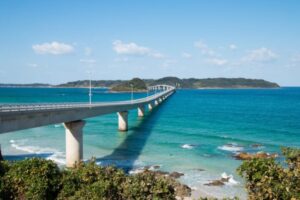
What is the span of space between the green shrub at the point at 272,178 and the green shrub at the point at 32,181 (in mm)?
10077

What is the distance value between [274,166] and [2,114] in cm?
2272

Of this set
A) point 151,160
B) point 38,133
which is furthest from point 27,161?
point 38,133

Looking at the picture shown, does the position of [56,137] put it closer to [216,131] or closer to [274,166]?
[216,131]

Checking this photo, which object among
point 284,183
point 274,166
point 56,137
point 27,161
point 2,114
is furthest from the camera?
point 56,137

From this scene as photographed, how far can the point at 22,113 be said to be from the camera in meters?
34.5

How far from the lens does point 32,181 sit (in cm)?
2009

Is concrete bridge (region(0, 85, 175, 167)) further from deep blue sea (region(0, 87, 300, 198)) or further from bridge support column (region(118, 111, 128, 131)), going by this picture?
bridge support column (region(118, 111, 128, 131))

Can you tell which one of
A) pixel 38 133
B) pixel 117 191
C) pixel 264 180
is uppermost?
pixel 264 180

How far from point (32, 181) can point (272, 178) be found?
12200 millimetres

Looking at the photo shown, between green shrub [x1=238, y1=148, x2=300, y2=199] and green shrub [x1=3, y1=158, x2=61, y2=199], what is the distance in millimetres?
10077

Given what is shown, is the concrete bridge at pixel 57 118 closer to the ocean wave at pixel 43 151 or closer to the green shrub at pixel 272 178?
the ocean wave at pixel 43 151

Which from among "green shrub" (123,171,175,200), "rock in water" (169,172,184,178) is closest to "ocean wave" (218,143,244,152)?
"rock in water" (169,172,184,178)

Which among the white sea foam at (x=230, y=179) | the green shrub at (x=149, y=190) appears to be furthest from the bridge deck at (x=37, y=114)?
the white sea foam at (x=230, y=179)

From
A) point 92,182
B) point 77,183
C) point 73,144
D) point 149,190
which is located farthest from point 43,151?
point 149,190
